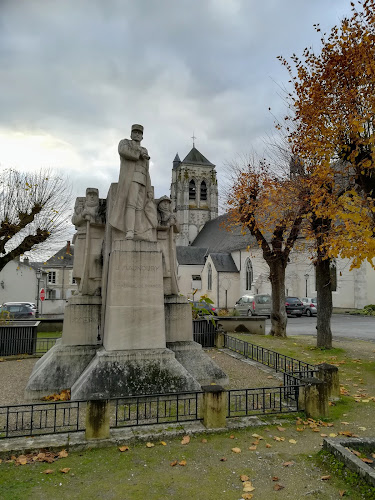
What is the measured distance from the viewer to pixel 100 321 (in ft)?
24.8

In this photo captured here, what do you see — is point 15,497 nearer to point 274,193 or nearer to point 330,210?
point 330,210

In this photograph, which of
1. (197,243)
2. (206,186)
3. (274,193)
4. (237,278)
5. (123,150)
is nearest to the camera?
(123,150)

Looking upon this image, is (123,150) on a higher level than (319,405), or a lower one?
higher

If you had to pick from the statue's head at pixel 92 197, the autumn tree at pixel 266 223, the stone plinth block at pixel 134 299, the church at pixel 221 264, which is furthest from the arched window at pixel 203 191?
the stone plinth block at pixel 134 299

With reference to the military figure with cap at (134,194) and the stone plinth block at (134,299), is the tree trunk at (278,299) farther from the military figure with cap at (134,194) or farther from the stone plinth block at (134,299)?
the stone plinth block at (134,299)

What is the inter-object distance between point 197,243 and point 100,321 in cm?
4839

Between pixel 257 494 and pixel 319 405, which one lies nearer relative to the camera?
pixel 257 494

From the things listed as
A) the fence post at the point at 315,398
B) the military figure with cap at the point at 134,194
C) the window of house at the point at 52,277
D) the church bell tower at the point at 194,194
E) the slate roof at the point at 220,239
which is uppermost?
Result: the church bell tower at the point at 194,194

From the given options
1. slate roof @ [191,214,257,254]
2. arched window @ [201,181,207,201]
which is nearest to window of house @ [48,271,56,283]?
slate roof @ [191,214,257,254]

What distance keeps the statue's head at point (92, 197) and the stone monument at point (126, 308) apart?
0.02 m

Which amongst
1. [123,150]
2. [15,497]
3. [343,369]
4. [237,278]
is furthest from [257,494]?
[237,278]

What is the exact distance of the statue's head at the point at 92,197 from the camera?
7.97 m

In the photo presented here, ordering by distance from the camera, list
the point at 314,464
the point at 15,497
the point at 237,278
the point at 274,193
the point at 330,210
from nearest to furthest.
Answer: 1. the point at 15,497
2. the point at 314,464
3. the point at 330,210
4. the point at 274,193
5. the point at 237,278

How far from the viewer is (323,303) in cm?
1286
